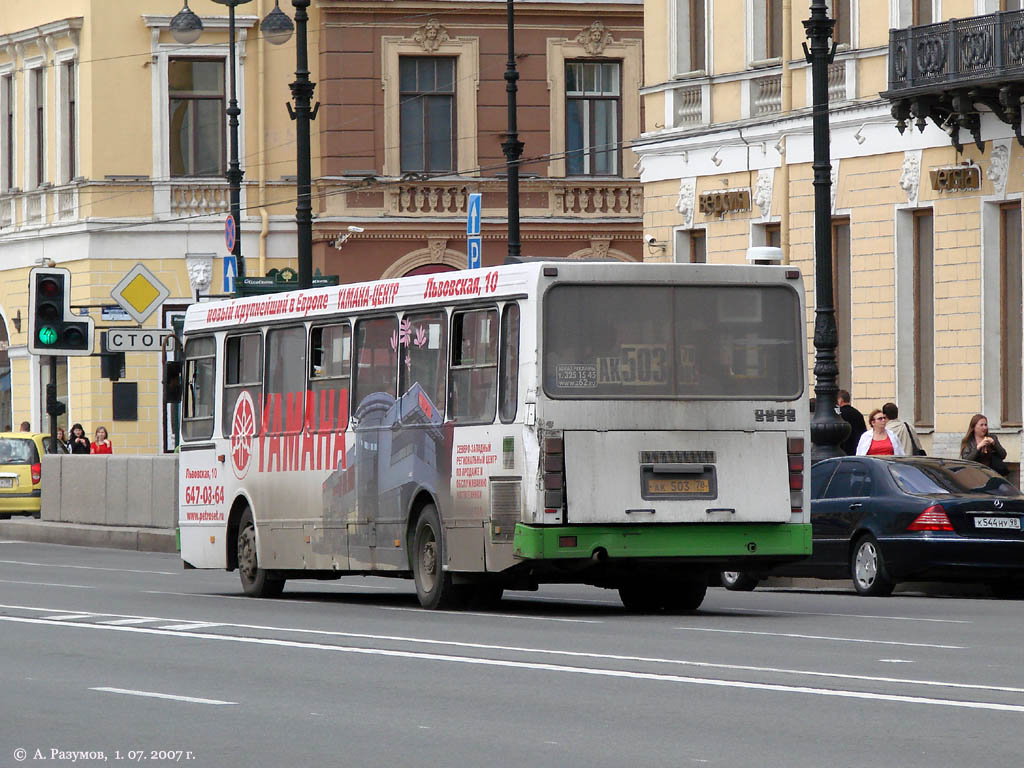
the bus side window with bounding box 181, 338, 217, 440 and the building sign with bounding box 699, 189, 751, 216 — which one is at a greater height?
the building sign with bounding box 699, 189, 751, 216

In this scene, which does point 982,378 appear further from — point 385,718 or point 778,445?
point 385,718

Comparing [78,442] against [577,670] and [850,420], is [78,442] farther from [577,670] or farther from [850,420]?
[577,670]

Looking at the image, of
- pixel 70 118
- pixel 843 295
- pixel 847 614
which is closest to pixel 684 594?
pixel 847 614

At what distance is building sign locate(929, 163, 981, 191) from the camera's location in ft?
106

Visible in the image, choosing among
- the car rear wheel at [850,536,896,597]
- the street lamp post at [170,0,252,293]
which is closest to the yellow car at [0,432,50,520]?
the street lamp post at [170,0,252,293]

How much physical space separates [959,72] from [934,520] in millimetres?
10319

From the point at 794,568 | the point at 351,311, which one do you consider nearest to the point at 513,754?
the point at 351,311

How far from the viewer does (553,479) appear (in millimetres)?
19031

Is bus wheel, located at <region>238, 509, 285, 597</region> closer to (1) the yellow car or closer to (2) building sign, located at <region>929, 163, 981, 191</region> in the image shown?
(2) building sign, located at <region>929, 163, 981, 191</region>

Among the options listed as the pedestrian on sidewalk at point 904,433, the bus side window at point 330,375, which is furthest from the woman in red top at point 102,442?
the bus side window at point 330,375

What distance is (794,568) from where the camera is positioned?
24.6 meters

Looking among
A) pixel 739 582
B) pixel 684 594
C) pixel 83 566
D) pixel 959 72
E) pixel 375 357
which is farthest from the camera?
pixel 959 72

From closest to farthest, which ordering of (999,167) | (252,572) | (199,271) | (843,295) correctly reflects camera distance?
1. (252,572)
2. (999,167)
3. (843,295)
4. (199,271)

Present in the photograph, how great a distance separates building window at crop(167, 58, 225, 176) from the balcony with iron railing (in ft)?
70.3
